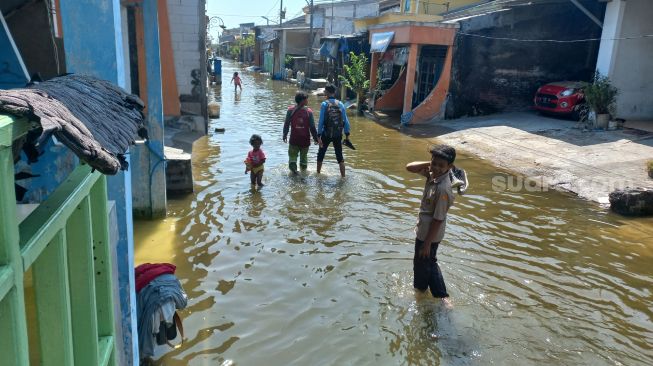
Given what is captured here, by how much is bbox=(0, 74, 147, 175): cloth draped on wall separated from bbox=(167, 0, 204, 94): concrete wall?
1142cm

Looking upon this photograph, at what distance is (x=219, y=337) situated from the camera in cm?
415

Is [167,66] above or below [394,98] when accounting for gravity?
above

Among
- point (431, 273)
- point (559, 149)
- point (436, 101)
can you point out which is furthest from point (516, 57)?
point (431, 273)

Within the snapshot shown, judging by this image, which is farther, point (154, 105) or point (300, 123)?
point (300, 123)

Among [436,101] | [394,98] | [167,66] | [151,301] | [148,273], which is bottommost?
[151,301]

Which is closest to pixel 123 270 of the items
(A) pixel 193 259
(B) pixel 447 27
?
(A) pixel 193 259

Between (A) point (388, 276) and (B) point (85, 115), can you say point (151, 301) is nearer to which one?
(B) point (85, 115)

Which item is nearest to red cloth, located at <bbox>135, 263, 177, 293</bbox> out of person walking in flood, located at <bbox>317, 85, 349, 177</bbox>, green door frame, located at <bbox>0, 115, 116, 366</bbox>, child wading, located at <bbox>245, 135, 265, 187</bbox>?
green door frame, located at <bbox>0, 115, 116, 366</bbox>

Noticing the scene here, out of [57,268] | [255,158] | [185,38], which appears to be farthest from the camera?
[185,38]

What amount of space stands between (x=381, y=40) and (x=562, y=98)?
A: 664cm

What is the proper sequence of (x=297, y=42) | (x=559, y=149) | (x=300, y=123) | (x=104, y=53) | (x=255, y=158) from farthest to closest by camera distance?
(x=297, y=42) → (x=559, y=149) → (x=300, y=123) → (x=255, y=158) → (x=104, y=53)

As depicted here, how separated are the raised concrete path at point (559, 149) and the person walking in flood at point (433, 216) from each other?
5.26 metres

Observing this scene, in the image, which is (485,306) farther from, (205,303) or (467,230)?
(205,303)

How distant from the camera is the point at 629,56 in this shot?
13539 mm
